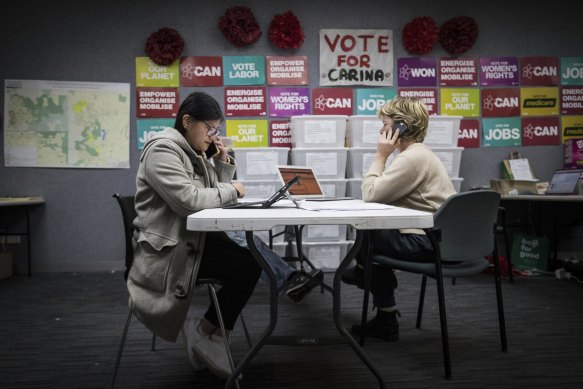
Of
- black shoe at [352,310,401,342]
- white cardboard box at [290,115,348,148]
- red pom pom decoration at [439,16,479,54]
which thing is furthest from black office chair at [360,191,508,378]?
red pom pom decoration at [439,16,479,54]

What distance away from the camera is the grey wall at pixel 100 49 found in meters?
3.68

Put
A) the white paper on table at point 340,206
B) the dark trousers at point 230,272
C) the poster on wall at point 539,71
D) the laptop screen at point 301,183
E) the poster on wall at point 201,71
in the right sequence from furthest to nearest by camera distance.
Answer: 1. the poster on wall at point 539,71
2. the poster on wall at point 201,71
3. the laptop screen at point 301,183
4. the dark trousers at point 230,272
5. the white paper on table at point 340,206

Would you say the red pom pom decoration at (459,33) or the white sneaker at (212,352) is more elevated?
the red pom pom decoration at (459,33)

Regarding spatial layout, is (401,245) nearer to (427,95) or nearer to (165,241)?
(165,241)

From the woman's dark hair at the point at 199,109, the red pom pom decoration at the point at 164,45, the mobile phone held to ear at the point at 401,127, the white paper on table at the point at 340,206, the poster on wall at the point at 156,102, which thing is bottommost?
the white paper on table at the point at 340,206

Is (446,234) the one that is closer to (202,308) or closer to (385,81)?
(202,308)

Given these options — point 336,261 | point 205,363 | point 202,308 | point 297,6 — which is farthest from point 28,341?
point 297,6

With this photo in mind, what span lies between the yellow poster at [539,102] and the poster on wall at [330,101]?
168cm

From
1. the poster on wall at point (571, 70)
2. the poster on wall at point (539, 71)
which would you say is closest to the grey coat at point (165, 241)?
the poster on wall at point (539, 71)

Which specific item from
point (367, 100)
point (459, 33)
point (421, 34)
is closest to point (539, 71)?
point (459, 33)

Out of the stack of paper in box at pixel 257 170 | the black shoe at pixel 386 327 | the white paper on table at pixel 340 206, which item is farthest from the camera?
the stack of paper in box at pixel 257 170

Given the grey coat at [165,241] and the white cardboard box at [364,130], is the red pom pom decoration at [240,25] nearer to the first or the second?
the white cardboard box at [364,130]

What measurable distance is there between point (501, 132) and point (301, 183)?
2894mm

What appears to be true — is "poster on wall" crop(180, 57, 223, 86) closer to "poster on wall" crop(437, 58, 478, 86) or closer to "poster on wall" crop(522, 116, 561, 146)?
"poster on wall" crop(437, 58, 478, 86)
